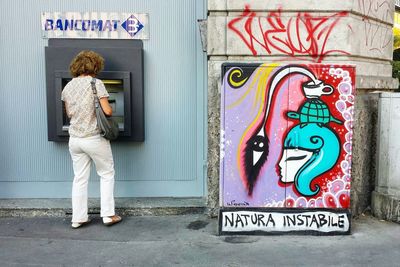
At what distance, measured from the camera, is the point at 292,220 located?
4691 millimetres

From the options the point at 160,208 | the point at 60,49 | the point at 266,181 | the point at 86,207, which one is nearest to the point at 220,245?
the point at 266,181

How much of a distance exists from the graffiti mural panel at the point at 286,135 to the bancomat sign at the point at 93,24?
1.43m

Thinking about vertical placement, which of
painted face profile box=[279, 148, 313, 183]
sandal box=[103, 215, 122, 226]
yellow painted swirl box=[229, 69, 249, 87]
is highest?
yellow painted swirl box=[229, 69, 249, 87]

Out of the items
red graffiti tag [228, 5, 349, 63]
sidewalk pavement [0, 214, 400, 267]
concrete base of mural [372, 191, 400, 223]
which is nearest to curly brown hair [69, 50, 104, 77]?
red graffiti tag [228, 5, 349, 63]

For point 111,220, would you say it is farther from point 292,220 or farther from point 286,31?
point 286,31

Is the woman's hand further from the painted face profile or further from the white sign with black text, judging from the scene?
the painted face profile

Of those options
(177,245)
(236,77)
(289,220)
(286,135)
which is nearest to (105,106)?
(236,77)

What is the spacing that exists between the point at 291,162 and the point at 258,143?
0.36 meters

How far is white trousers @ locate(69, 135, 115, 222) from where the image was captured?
4754 millimetres

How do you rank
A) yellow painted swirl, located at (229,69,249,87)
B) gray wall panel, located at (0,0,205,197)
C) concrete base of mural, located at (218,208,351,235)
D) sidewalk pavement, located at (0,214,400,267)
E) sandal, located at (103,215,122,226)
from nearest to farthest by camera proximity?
1. sidewalk pavement, located at (0,214,400,267)
2. yellow painted swirl, located at (229,69,249,87)
3. concrete base of mural, located at (218,208,351,235)
4. sandal, located at (103,215,122,226)
5. gray wall panel, located at (0,0,205,197)

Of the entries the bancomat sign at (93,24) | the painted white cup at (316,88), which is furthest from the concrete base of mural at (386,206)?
the bancomat sign at (93,24)

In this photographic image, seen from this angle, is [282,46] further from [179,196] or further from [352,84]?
[179,196]

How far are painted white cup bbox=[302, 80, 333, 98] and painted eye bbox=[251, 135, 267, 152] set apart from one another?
588 mm
